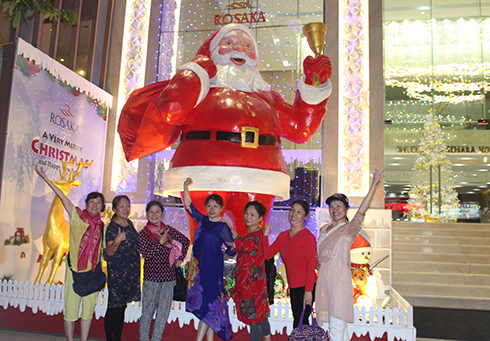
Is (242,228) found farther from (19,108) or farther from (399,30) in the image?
(399,30)

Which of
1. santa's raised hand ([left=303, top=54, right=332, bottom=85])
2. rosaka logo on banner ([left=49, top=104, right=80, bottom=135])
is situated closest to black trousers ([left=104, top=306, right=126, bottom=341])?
santa's raised hand ([left=303, top=54, right=332, bottom=85])

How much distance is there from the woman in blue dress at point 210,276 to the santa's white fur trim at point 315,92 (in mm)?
1333

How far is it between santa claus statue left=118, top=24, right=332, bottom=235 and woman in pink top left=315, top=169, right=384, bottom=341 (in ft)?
2.10

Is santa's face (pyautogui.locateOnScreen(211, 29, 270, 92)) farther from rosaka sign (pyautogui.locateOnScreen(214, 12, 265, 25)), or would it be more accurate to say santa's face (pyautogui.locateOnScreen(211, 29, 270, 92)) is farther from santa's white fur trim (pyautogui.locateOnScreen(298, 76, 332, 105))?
rosaka sign (pyautogui.locateOnScreen(214, 12, 265, 25))

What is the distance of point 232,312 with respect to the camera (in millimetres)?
3398

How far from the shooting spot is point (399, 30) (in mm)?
14445

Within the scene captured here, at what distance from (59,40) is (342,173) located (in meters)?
4.16

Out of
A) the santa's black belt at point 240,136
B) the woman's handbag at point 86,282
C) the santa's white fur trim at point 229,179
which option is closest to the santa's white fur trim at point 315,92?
the santa's black belt at point 240,136

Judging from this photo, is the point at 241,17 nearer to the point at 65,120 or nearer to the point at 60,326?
the point at 65,120

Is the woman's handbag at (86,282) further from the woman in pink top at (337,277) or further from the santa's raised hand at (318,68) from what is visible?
the santa's raised hand at (318,68)

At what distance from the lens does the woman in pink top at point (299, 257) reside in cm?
281

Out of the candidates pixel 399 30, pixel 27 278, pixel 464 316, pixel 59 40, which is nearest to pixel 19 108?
pixel 27 278

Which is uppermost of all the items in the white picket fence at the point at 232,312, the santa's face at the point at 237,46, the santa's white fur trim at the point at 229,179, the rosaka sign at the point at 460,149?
the rosaka sign at the point at 460,149

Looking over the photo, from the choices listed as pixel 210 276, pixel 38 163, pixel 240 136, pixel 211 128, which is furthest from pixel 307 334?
pixel 38 163
